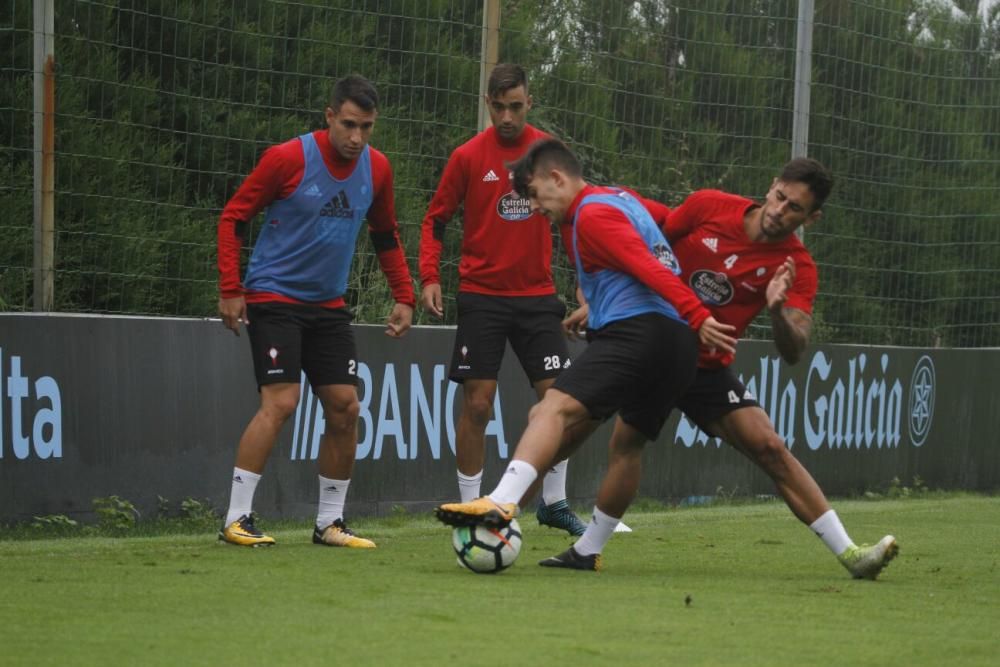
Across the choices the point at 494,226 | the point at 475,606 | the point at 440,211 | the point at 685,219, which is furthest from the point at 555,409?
the point at 440,211

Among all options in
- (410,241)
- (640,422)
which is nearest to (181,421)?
(410,241)

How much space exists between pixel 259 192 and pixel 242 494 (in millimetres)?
1320

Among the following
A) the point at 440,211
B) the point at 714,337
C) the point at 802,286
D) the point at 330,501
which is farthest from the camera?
the point at 440,211

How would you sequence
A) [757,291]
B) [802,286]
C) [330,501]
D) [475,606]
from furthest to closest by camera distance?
[330,501]
[757,291]
[802,286]
[475,606]

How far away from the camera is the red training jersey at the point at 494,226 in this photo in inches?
341

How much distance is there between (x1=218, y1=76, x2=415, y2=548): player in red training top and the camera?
25.2 feet

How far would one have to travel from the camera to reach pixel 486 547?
6.34 m

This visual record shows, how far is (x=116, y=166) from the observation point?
30.4ft

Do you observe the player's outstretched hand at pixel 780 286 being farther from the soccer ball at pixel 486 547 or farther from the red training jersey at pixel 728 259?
the soccer ball at pixel 486 547

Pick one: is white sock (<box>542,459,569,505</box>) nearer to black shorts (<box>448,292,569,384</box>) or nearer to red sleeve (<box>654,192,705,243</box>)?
black shorts (<box>448,292,569,384</box>)

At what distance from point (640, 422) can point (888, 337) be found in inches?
299

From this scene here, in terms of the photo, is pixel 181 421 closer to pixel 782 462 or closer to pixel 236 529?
pixel 236 529

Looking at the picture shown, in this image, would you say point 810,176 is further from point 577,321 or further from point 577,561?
point 577,561

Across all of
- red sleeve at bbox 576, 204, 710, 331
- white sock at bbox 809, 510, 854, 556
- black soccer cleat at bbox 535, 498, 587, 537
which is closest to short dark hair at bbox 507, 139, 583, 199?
red sleeve at bbox 576, 204, 710, 331
